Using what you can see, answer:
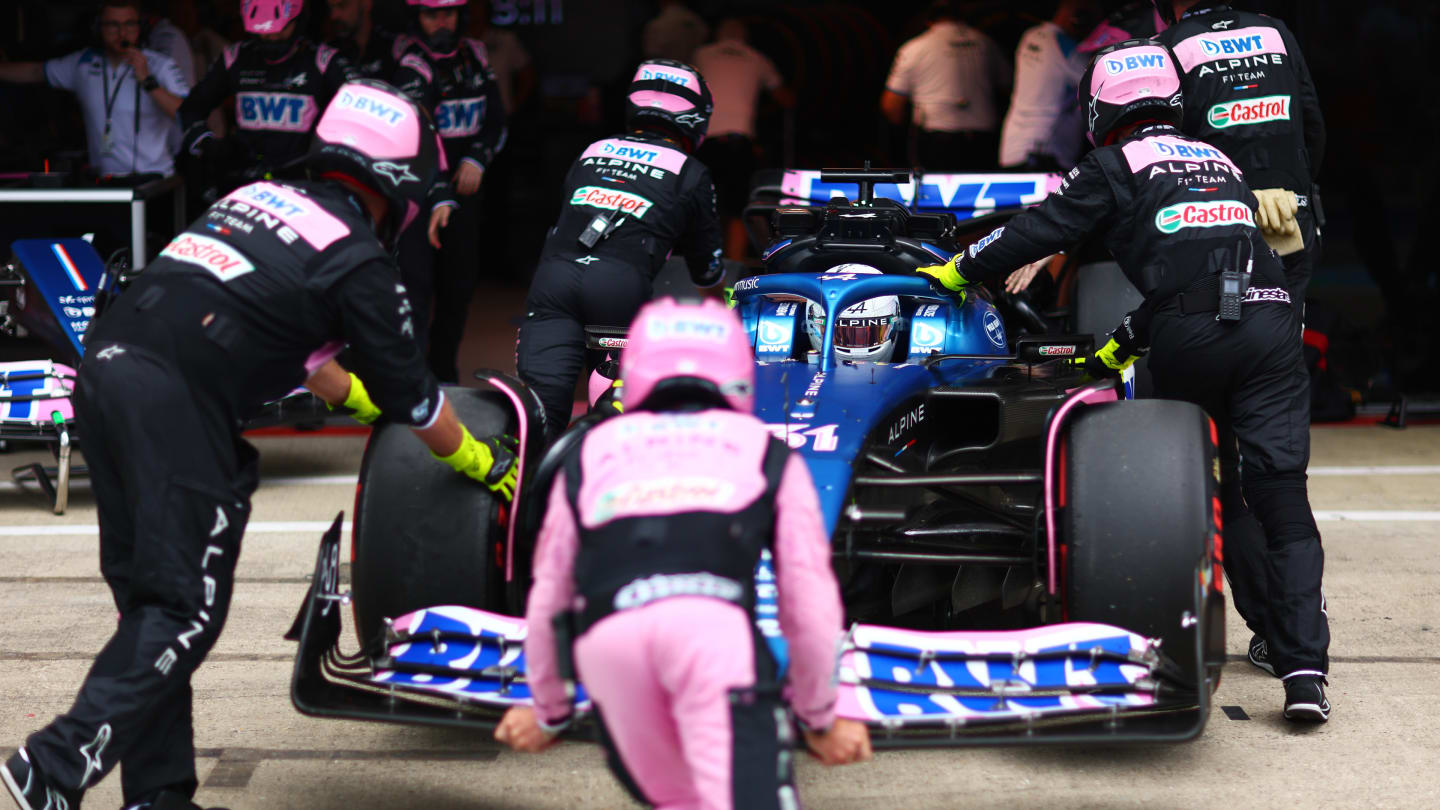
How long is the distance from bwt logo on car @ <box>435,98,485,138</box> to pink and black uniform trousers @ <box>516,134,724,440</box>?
2660mm

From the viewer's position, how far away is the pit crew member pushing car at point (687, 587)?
2809mm

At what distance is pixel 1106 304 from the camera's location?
6586 mm

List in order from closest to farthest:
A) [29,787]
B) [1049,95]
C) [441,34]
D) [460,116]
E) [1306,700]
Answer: [29,787]
[1306,700]
[441,34]
[460,116]
[1049,95]

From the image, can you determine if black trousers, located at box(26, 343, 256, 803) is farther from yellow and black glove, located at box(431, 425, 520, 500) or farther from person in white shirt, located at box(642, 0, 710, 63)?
person in white shirt, located at box(642, 0, 710, 63)

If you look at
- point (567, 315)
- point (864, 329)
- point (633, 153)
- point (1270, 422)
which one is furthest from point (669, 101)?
point (1270, 422)

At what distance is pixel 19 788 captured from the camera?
3572 mm

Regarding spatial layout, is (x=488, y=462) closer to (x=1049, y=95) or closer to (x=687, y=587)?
(x=687, y=587)

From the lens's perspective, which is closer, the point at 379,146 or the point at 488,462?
the point at 379,146

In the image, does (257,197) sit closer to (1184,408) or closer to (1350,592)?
(1184,408)

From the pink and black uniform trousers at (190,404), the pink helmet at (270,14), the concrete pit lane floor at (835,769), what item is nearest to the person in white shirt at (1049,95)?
the concrete pit lane floor at (835,769)

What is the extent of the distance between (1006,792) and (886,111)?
7114 mm

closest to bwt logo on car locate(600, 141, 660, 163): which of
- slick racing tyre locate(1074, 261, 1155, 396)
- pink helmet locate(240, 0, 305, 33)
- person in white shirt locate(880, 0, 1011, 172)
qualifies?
slick racing tyre locate(1074, 261, 1155, 396)

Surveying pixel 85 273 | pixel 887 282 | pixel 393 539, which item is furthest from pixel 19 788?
pixel 85 273

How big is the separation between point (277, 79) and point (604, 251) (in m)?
3.08
